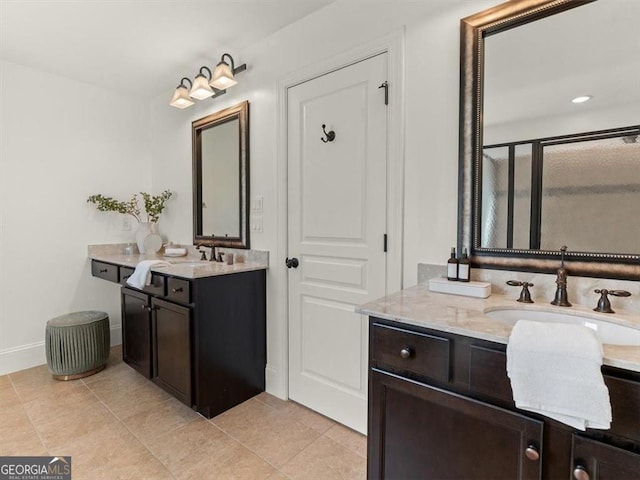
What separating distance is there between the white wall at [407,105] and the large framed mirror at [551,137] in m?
0.08

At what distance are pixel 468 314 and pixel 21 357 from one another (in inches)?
136

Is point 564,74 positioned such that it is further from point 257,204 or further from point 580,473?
point 257,204

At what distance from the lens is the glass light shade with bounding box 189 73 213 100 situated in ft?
7.87

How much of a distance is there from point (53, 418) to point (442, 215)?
2.56 metres

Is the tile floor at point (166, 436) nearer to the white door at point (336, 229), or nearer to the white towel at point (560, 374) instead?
the white door at point (336, 229)

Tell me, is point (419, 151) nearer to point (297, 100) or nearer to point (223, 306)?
point (297, 100)

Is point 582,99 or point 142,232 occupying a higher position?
point 582,99

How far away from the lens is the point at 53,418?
201 cm

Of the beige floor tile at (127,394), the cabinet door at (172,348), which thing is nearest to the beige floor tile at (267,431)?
the cabinet door at (172,348)

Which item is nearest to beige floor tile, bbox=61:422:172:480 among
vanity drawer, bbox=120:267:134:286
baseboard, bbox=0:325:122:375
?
vanity drawer, bbox=120:267:134:286

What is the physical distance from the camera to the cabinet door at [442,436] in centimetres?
88

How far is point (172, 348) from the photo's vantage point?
206 cm

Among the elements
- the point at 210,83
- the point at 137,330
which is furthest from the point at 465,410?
the point at 210,83

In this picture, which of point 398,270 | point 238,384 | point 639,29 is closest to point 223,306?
point 238,384
